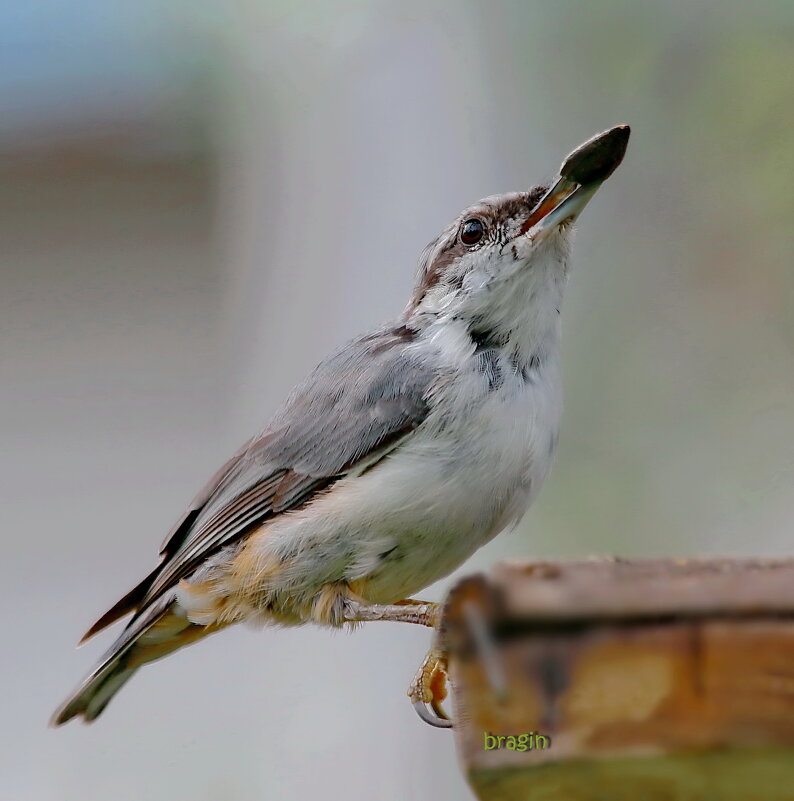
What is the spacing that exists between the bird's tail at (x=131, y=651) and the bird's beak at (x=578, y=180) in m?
1.49

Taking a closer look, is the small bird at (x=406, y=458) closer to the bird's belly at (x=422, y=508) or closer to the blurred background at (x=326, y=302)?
the bird's belly at (x=422, y=508)

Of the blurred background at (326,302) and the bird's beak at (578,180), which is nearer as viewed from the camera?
the bird's beak at (578,180)

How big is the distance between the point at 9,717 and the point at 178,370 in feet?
6.96

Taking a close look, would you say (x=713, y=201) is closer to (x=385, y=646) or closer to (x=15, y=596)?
(x=385, y=646)

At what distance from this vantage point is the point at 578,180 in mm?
3020

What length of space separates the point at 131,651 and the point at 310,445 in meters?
0.91

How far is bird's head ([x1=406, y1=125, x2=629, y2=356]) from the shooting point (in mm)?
3098

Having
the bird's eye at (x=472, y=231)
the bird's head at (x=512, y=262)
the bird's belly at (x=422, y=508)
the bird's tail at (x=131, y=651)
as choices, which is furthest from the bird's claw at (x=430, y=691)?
the bird's eye at (x=472, y=231)

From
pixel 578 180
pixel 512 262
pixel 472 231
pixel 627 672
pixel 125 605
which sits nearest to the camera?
pixel 627 672

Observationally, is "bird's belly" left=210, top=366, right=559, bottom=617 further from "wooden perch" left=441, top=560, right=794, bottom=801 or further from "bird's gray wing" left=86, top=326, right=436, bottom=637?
"wooden perch" left=441, top=560, right=794, bottom=801

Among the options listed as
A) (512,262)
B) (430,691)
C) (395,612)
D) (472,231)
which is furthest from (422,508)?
(472,231)

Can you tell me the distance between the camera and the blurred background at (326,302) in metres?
5.04

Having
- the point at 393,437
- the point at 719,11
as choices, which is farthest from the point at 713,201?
the point at 393,437

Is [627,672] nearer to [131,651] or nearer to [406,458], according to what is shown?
[406,458]
